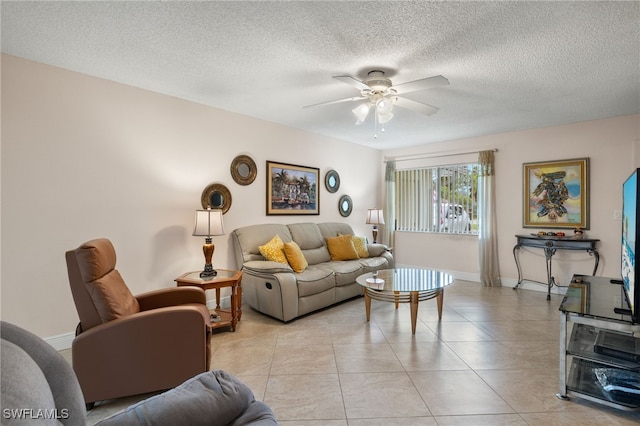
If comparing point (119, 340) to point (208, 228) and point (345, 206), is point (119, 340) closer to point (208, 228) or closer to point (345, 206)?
point (208, 228)

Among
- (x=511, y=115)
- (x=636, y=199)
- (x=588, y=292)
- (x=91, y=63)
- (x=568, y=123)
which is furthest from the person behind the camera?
(x=568, y=123)

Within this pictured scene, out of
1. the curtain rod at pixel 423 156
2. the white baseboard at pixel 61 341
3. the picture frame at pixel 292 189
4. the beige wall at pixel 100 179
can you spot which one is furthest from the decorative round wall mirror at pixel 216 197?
the curtain rod at pixel 423 156

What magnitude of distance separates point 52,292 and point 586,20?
4.52m

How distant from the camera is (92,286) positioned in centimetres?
189

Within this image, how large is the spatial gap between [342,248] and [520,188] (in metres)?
2.95

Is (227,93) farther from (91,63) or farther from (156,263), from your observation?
(156,263)

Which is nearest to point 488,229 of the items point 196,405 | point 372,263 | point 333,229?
point 372,263

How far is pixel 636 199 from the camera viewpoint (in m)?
1.77

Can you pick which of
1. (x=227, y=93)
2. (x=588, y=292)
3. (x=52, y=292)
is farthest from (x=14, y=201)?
(x=588, y=292)

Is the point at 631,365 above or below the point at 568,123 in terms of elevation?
below

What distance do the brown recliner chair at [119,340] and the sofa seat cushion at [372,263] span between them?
263 cm

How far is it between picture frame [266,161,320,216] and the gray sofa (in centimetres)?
30

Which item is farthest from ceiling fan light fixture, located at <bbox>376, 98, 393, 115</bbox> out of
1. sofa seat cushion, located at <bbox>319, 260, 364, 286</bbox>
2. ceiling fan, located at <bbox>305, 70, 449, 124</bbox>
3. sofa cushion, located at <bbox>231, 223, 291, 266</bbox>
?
sofa cushion, located at <bbox>231, 223, 291, 266</bbox>

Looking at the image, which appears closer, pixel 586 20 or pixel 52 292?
pixel 586 20
